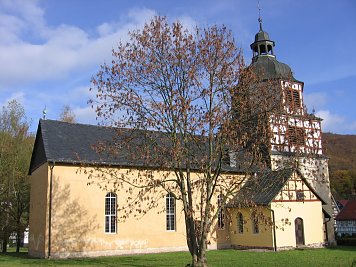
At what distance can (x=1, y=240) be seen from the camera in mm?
30719

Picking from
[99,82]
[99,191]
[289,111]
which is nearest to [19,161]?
[99,191]

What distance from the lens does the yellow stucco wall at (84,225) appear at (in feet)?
74.4

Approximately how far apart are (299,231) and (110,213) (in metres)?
12.6

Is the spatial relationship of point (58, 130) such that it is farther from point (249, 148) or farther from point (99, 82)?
point (249, 148)

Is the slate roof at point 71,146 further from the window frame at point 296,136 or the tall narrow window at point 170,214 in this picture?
the window frame at point 296,136

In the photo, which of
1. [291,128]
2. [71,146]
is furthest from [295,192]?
[71,146]

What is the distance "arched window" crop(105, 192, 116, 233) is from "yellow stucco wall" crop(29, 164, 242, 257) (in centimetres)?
29

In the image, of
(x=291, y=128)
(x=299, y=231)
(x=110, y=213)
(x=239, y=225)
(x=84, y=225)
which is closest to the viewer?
(x=291, y=128)

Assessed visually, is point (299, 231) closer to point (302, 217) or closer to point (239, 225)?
point (302, 217)

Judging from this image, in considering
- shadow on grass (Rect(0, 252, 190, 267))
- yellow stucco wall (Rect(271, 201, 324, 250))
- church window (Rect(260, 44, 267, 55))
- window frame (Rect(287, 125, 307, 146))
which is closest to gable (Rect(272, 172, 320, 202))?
yellow stucco wall (Rect(271, 201, 324, 250))

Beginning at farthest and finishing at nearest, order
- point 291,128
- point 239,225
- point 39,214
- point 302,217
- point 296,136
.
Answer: point 239,225, point 302,217, point 39,214, point 291,128, point 296,136

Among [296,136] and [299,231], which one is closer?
[296,136]

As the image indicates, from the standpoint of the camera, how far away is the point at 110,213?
966 inches

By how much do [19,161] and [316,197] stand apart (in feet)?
77.0
